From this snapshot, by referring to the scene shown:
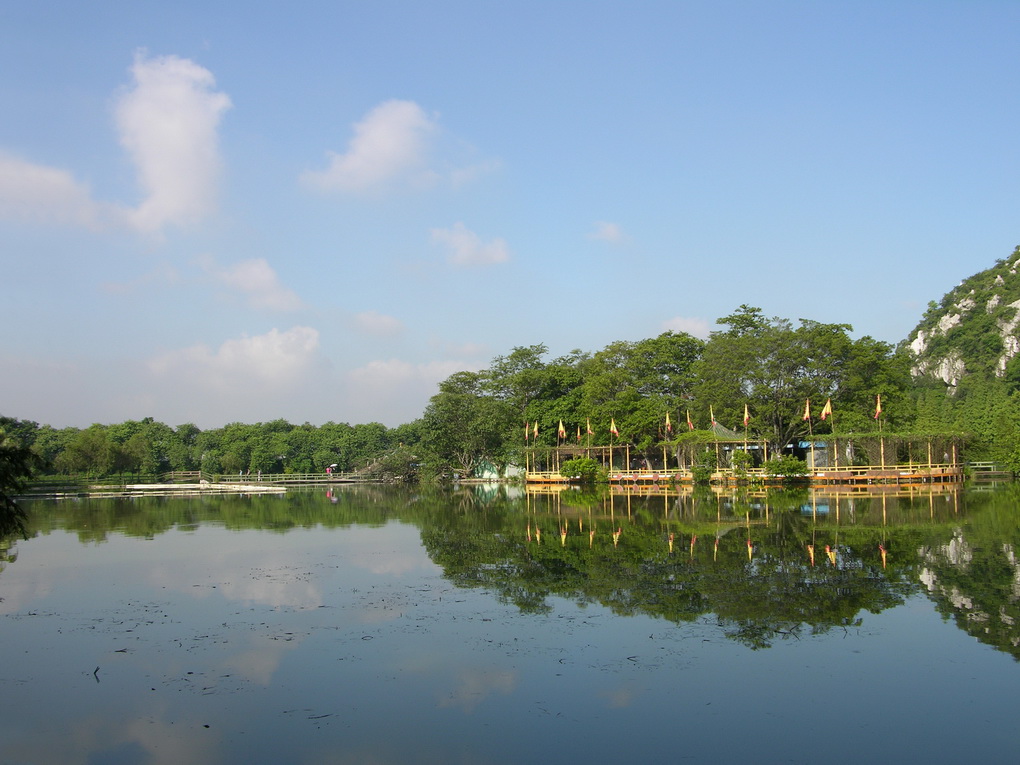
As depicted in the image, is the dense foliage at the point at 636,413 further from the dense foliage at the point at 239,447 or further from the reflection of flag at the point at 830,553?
the reflection of flag at the point at 830,553

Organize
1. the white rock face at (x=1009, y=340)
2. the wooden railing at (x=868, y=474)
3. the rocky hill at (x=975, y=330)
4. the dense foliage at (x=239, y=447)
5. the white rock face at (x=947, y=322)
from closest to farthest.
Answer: the wooden railing at (x=868, y=474) → the dense foliage at (x=239, y=447) → the white rock face at (x=1009, y=340) → the rocky hill at (x=975, y=330) → the white rock face at (x=947, y=322)

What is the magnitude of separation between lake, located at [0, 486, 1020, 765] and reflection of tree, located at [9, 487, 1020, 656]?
0.31 ft

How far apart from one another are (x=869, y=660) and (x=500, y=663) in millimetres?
3909

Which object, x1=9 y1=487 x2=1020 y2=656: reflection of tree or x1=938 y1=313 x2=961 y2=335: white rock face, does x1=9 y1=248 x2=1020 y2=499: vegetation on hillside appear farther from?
x1=938 y1=313 x2=961 y2=335: white rock face

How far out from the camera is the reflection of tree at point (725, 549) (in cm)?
1061

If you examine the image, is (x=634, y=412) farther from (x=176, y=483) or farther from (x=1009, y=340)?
(x=1009, y=340)

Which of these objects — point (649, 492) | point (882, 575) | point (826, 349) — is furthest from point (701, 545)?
point (826, 349)

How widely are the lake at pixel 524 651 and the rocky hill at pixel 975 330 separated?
70.7 metres

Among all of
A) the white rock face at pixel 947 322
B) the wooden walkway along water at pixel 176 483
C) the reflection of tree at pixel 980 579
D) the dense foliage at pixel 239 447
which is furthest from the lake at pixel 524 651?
the white rock face at pixel 947 322

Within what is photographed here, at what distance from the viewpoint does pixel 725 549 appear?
15.8 m

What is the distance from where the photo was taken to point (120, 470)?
60.1 meters

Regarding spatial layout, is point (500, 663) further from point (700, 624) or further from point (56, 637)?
point (56, 637)

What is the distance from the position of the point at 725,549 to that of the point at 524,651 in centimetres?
811

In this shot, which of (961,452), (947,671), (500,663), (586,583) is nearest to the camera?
(947,671)
